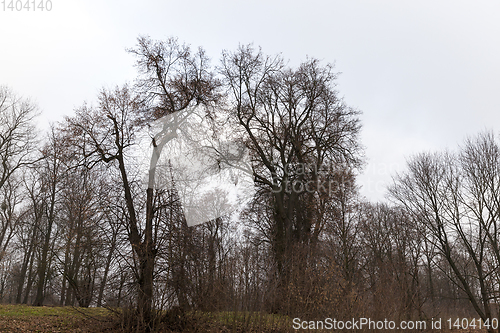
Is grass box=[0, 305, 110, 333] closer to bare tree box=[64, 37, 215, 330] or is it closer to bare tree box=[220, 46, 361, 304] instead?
bare tree box=[64, 37, 215, 330]

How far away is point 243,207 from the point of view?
20109 mm

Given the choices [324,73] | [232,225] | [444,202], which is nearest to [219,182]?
[232,225]

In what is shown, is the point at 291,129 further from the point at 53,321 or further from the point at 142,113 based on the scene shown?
the point at 53,321

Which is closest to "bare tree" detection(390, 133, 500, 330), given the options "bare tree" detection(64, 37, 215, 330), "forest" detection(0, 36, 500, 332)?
"forest" detection(0, 36, 500, 332)

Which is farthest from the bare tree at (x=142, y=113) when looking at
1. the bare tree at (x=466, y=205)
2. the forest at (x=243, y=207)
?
the bare tree at (x=466, y=205)

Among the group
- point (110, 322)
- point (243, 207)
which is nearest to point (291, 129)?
point (243, 207)

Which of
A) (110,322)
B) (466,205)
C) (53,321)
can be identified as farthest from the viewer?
(466,205)

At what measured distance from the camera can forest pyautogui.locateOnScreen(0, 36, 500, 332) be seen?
9.65 metres

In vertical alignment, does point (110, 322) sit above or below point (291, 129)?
below

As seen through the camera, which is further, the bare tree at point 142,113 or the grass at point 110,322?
the bare tree at point 142,113

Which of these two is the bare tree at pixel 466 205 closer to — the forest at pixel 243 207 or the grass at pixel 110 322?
the forest at pixel 243 207

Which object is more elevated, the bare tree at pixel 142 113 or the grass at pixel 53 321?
the bare tree at pixel 142 113

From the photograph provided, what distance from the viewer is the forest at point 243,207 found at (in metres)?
9.65

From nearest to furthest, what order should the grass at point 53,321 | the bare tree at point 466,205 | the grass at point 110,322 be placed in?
1. the grass at point 110,322
2. the grass at point 53,321
3. the bare tree at point 466,205
